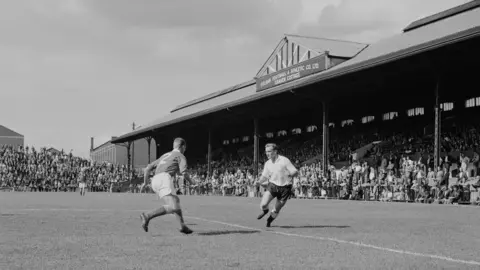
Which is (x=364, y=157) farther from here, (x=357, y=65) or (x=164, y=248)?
(x=164, y=248)

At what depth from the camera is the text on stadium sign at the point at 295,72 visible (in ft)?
125

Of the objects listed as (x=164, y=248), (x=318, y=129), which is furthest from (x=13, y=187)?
(x=164, y=248)

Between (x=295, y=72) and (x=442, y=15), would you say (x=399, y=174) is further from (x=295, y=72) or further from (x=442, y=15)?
(x=295, y=72)

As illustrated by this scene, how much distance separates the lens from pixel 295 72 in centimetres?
3969

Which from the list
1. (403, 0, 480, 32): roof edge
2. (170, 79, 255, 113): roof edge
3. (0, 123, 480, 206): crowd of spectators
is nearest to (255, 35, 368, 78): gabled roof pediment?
(403, 0, 480, 32): roof edge

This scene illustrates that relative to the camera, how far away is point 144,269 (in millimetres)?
6535

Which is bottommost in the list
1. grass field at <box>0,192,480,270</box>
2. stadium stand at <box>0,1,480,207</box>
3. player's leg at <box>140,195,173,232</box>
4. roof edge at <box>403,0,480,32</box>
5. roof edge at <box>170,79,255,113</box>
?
grass field at <box>0,192,480,270</box>

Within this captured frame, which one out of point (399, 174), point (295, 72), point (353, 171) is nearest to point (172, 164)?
point (399, 174)

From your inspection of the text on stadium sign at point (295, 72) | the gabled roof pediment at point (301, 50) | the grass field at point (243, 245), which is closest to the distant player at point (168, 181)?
the grass field at point (243, 245)

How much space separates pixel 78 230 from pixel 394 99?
1232 inches

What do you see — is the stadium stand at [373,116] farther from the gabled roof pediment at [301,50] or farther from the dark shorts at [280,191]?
the dark shorts at [280,191]

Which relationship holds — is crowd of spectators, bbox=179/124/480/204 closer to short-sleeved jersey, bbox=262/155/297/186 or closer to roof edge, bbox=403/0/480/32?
roof edge, bbox=403/0/480/32

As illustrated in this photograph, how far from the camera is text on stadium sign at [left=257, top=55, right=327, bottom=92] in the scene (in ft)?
125

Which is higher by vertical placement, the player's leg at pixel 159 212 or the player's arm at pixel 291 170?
the player's arm at pixel 291 170
